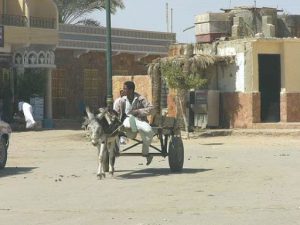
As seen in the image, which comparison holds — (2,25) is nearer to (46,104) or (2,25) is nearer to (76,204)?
(46,104)

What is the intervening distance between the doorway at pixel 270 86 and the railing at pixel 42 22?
1092 centimetres

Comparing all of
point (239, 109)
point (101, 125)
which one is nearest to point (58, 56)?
point (239, 109)

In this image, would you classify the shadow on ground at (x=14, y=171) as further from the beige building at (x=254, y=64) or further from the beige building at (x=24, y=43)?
A: the beige building at (x=24, y=43)

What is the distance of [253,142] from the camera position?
83.3 ft

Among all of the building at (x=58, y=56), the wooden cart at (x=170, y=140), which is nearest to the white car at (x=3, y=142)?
the wooden cart at (x=170, y=140)

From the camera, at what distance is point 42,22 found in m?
35.1

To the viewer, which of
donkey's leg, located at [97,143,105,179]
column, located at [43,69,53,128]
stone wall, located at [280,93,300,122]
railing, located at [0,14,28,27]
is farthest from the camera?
column, located at [43,69,53,128]

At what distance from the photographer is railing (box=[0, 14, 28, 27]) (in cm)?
3366

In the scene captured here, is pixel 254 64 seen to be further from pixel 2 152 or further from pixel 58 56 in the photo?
pixel 2 152

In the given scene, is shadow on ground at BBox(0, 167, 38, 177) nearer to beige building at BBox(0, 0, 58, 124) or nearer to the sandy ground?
the sandy ground

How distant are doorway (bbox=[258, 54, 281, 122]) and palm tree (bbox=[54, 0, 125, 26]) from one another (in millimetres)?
19238

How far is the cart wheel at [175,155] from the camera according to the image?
48.2ft

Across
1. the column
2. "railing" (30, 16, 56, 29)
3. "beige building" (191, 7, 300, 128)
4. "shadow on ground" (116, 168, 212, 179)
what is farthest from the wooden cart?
"railing" (30, 16, 56, 29)

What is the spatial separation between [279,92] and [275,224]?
72.7ft
